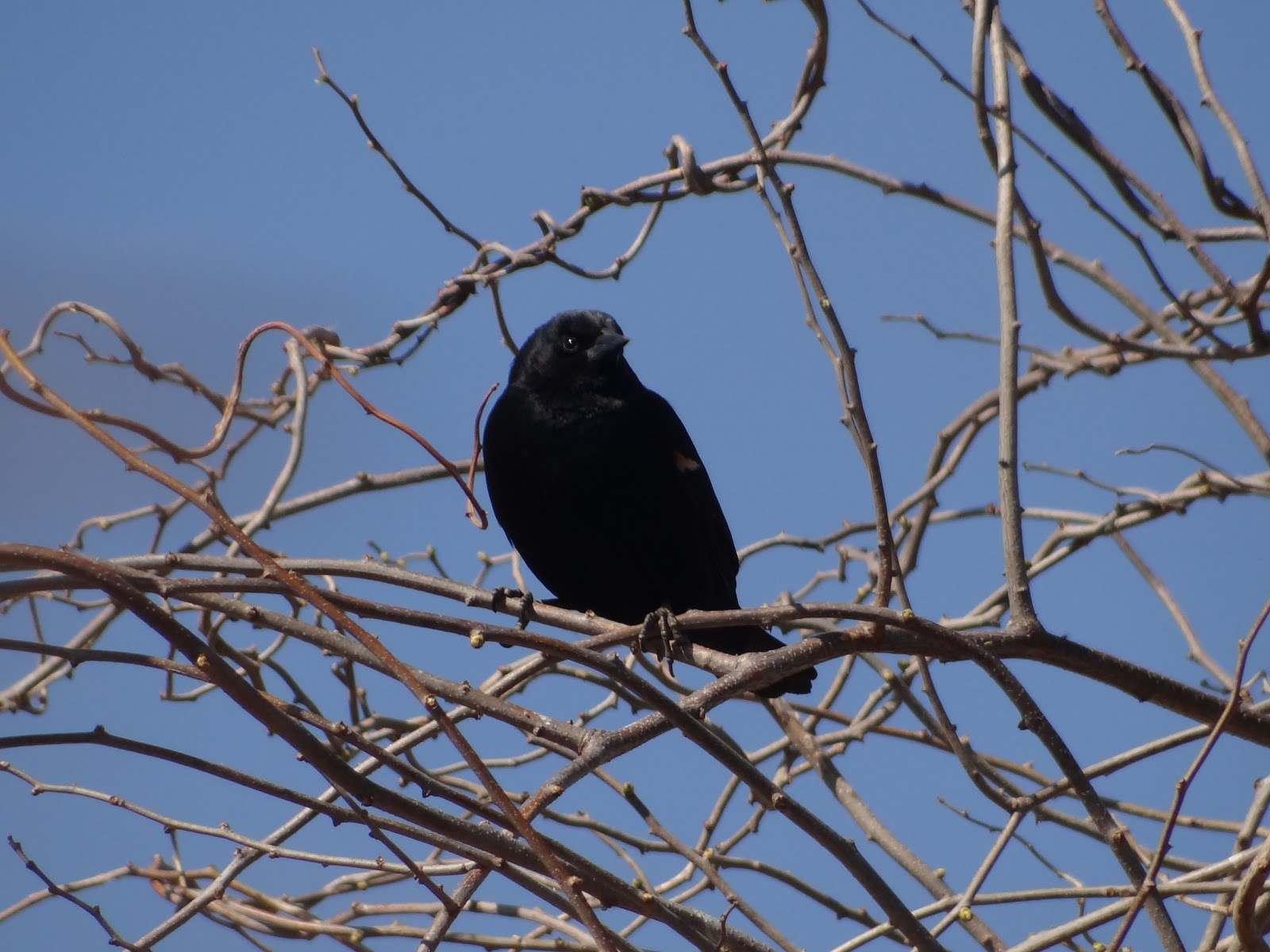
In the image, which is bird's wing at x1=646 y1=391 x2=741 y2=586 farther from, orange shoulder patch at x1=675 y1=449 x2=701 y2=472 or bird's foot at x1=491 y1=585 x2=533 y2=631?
bird's foot at x1=491 y1=585 x2=533 y2=631

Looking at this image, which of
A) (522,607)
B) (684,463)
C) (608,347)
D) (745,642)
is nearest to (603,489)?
(684,463)

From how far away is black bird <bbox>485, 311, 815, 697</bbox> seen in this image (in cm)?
391

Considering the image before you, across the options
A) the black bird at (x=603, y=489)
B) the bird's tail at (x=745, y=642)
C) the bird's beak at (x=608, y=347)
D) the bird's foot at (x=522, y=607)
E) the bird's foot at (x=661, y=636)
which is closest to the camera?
the bird's foot at (x=522, y=607)

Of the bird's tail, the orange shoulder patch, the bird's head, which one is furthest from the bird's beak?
the bird's tail

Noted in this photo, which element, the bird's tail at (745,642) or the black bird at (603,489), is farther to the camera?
the black bird at (603,489)

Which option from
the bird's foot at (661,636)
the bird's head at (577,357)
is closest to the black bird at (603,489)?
the bird's head at (577,357)

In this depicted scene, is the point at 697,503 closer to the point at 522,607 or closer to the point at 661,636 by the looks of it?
the point at 661,636

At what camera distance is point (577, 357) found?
4129 mm

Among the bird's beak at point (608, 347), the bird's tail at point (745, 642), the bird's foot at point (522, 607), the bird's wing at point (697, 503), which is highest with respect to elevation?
the bird's beak at point (608, 347)

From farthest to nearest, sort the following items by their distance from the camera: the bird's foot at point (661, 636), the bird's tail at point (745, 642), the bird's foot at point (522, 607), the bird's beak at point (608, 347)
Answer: the bird's beak at point (608, 347), the bird's tail at point (745, 642), the bird's foot at point (661, 636), the bird's foot at point (522, 607)

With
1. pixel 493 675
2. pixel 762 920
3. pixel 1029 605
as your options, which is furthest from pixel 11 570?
pixel 493 675

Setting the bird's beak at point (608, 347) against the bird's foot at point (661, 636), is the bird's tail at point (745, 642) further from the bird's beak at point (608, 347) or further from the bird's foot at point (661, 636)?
the bird's beak at point (608, 347)

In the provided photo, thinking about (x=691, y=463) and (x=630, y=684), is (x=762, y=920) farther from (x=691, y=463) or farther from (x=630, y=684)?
(x=691, y=463)

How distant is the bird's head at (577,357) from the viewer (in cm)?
408
